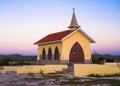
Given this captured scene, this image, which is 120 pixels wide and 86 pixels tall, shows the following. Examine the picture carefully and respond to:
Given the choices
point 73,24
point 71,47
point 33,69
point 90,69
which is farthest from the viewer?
point 73,24

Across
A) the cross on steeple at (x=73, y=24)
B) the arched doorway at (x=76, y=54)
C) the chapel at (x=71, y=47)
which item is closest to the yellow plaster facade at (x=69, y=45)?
the chapel at (x=71, y=47)

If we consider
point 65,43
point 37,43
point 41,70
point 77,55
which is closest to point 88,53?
point 77,55

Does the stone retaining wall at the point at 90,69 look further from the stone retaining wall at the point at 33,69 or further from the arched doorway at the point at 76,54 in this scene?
the arched doorway at the point at 76,54

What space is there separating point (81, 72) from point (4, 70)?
8963 mm

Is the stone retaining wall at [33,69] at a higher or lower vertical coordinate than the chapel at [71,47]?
lower

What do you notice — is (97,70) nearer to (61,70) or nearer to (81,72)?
(81,72)

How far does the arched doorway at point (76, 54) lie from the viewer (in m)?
34.9

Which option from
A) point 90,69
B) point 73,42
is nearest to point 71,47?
point 73,42

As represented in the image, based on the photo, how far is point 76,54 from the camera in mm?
35344

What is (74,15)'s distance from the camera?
38938 mm

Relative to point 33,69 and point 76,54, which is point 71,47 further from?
point 33,69

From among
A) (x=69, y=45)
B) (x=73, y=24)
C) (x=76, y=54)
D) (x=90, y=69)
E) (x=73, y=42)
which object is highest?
(x=73, y=24)

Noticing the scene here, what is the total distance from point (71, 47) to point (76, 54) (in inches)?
54.7

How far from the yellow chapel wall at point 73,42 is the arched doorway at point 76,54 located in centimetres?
48
